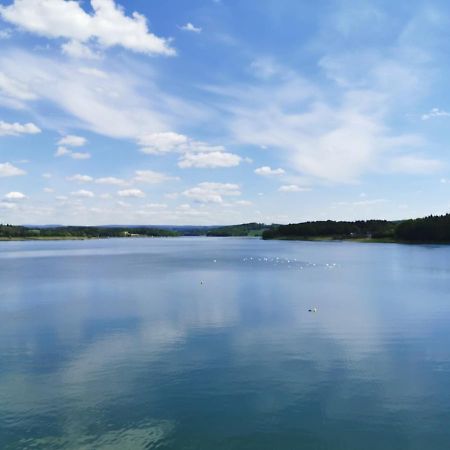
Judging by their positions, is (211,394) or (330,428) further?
(211,394)

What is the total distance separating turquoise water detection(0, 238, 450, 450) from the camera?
16500mm

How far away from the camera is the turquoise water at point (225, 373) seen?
16500mm

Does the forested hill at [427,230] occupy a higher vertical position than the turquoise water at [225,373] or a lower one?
higher

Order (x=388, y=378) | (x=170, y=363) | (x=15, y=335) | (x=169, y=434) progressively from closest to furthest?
(x=169, y=434) → (x=388, y=378) → (x=170, y=363) → (x=15, y=335)

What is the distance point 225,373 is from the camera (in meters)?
22.8

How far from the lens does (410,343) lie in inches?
1140

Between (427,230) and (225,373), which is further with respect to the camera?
(427,230)

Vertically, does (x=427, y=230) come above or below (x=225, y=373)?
above

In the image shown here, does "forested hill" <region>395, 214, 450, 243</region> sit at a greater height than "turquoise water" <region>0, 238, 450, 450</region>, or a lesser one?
greater

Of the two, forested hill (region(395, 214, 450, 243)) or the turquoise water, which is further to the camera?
forested hill (region(395, 214, 450, 243))

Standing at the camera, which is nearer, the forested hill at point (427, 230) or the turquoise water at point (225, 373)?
the turquoise water at point (225, 373)

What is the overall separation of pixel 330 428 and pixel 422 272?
209 feet

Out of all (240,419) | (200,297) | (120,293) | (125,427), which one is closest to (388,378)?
(240,419)

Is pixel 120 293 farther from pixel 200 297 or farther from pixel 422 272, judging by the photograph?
pixel 422 272
